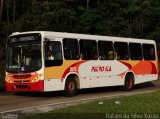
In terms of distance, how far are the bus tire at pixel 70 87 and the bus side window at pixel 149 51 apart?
6984 millimetres

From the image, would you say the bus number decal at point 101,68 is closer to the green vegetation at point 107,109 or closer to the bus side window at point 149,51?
the bus side window at point 149,51

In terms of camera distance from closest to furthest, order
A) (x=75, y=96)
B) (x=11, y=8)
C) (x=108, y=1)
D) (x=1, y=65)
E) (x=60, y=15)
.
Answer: (x=75, y=96) < (x=1, y=65) < (x=60, y=15) < (x=11, y=8) < (x=108, y=1)

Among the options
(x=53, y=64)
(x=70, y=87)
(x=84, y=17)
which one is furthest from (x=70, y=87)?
(x=84, y=17)

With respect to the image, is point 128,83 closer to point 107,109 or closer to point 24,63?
point 24,63

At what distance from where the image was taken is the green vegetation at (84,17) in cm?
4262

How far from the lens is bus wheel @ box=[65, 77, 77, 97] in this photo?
22.1 meters

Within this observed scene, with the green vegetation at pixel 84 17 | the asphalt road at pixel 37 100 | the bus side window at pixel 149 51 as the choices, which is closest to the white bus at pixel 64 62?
the asphalt road at pixel 37 100

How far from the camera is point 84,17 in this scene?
54.2m

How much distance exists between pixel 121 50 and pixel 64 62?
5.21m

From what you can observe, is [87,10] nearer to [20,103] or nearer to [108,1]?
[108,1]

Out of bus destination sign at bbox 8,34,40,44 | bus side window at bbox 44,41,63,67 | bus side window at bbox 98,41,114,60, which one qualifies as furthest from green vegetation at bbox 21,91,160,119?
bus side window at bbox 98,41,114,60

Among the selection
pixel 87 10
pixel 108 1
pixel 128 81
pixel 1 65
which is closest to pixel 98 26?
pixel 87 10

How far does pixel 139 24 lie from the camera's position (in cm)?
6231

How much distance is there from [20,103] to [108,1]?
42008 millimetres
